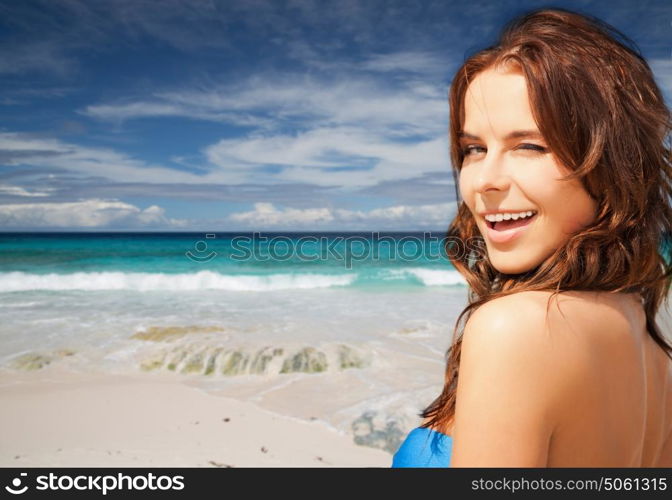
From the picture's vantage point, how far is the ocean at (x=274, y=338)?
5.79 m

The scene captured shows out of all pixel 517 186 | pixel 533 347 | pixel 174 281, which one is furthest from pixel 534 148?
pixel 174 281

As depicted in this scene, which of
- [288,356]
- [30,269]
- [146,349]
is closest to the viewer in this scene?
[288,356]

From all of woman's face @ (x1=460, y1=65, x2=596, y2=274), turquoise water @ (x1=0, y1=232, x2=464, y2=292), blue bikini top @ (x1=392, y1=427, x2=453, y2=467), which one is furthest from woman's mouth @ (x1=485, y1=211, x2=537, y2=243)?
turquoise water @ (x1=0, y1=232, x2=464, y2=292)

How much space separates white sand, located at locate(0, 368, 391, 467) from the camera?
4.45m

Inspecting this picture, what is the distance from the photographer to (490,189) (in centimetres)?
→ 114

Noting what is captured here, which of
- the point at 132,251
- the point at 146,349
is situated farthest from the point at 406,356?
the point at 132,251

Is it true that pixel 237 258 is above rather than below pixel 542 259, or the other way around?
above

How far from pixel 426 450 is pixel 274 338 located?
7896 millimetres

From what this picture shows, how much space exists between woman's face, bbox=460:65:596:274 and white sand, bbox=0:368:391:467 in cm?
358

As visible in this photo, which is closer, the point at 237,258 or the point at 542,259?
the point at 542,259
